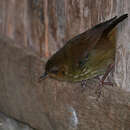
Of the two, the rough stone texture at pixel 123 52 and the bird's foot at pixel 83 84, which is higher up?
the rough stone texture at pixel 123 52

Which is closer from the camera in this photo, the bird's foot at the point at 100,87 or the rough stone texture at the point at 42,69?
the rough stone texture at the point at 42,69

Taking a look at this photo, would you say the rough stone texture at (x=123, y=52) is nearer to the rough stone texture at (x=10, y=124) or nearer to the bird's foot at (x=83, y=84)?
the bird's foot at (x=83, y=84)

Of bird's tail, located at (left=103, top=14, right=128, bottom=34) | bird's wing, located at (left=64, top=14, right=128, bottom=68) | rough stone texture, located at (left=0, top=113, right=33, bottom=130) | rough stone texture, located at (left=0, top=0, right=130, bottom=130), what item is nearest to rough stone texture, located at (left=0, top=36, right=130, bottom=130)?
rough stone texture, located at (left=0, top=0, right=130, bottom=130)

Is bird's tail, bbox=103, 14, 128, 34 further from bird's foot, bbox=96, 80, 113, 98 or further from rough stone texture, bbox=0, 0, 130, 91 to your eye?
bird's foot, bbox=96, 80, 113, 98

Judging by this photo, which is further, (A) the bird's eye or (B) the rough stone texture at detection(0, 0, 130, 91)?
(A) the bird's eye

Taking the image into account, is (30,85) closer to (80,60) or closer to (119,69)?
(80,60)

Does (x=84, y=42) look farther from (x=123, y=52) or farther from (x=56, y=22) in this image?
(x=56, y=22)

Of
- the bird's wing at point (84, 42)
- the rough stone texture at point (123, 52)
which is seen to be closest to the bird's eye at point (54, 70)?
the bird's wing at point (84, 42)
